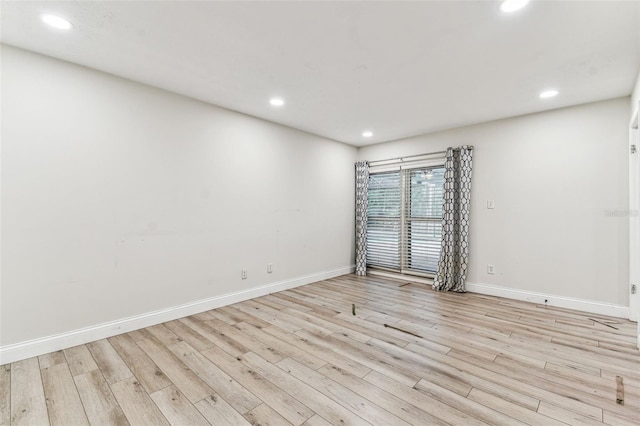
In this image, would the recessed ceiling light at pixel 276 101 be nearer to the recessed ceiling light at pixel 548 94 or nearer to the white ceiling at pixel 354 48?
the white ceiling at pixel 354 48

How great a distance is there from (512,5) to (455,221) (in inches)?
119

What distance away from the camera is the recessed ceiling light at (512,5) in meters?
1.79

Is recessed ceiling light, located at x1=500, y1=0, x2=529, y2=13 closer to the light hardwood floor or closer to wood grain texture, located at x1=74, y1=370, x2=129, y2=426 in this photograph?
the light hardwood floor

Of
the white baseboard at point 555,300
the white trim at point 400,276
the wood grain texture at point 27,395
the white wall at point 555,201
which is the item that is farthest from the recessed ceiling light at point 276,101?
the white baseboard at point 555,300

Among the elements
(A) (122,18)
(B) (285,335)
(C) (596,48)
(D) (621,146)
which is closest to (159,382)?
(B) (285,335)

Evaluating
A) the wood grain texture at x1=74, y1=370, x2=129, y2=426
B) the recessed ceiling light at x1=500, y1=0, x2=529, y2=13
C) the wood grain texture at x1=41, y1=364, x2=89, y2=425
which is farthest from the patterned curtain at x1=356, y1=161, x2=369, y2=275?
the wood grain texture at x1=41, y1=364, x2=89, y2=425

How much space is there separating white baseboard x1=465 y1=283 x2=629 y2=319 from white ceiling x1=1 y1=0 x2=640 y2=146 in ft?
7.84

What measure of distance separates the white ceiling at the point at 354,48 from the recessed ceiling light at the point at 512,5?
0.15 ft

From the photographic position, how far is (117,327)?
2.77m

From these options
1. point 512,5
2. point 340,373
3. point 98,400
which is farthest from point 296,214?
point 512,5

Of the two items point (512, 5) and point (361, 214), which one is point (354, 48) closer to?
point (512, 5)

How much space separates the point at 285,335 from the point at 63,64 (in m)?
3.17

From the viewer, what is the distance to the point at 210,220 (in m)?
3.51

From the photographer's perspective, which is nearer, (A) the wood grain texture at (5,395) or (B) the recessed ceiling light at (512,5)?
(A) the wood grain texture at (5,395)
